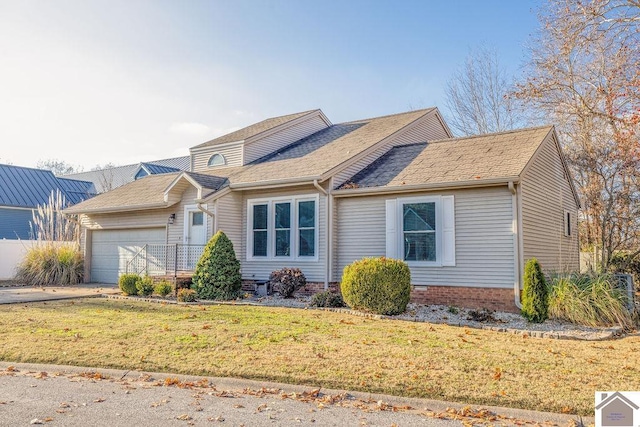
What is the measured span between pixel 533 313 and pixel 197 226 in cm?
1023

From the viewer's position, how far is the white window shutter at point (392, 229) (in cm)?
1277

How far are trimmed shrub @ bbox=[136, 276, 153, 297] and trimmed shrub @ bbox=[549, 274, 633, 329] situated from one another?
34.0 ft

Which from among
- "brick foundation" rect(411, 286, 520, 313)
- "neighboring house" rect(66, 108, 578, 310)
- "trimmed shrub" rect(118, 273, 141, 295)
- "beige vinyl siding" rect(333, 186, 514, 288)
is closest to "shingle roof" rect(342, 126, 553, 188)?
"neighboring house" rect(66, 108, 578, 310)

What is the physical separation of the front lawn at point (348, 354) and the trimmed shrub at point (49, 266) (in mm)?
8565

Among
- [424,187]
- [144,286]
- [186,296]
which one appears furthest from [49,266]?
[424,187]

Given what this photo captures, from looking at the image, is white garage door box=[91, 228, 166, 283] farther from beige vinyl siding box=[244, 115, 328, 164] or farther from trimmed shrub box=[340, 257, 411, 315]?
trimmed shrub box=[340, 257, 411, 315]

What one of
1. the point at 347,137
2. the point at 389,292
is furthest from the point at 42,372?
the point at 347,137

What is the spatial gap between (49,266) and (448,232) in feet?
47.4

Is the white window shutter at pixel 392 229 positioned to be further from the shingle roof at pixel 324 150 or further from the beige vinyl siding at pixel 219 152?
the beige vinyl siding at pixel 219 152

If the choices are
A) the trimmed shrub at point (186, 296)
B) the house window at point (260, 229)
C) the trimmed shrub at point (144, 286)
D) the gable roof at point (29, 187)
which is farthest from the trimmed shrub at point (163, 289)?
the gable roof at point (29, 187)

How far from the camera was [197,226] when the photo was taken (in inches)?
616

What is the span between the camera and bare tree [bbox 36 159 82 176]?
6879cm

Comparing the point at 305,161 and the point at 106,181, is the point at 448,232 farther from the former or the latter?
the point at 106,181

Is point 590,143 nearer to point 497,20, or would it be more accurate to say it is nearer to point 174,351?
point 497,20
